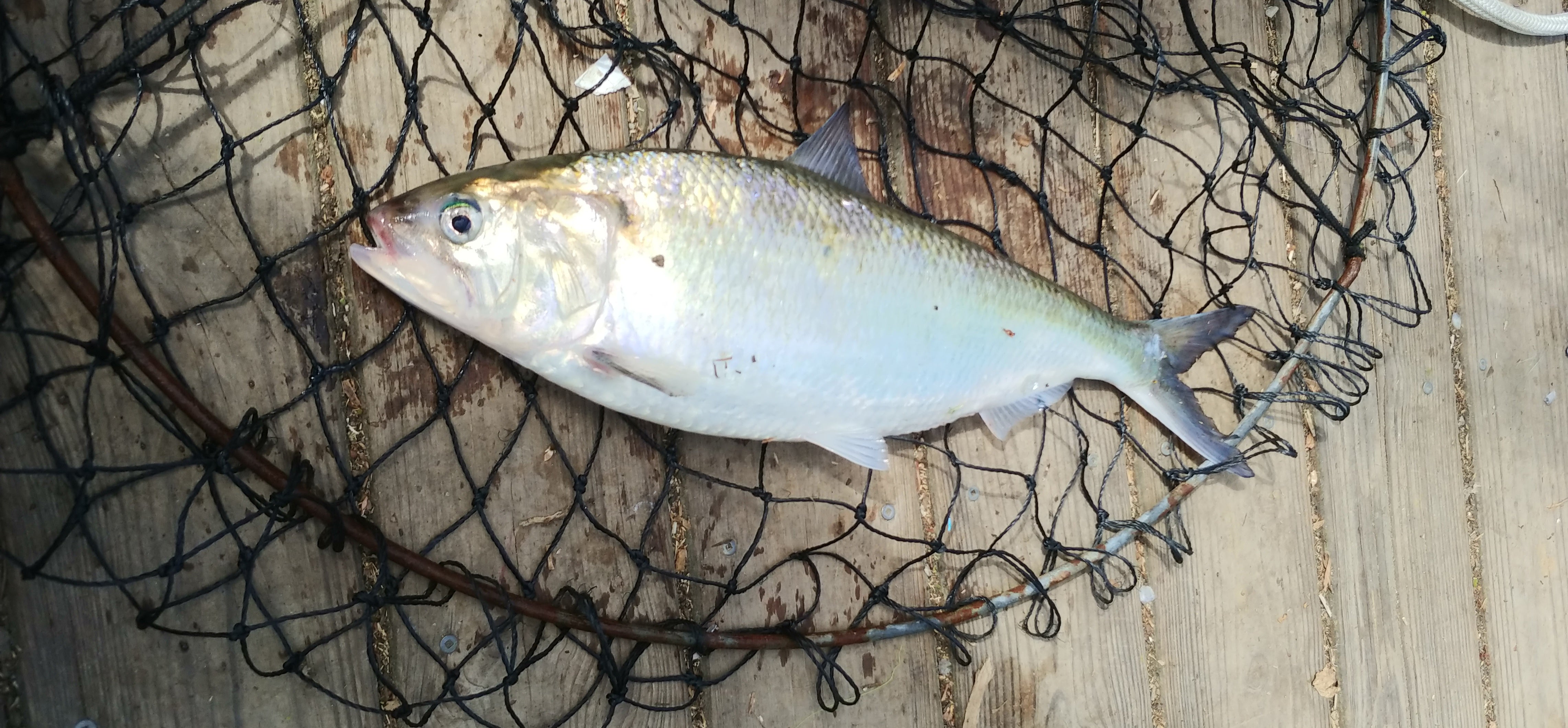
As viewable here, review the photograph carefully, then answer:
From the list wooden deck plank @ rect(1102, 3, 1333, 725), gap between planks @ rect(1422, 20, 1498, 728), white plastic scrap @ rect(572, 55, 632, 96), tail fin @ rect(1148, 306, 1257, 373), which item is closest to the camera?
white plastic scrap @ rect(572, 55, 632, 96)

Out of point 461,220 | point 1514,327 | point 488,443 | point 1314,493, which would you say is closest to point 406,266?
point 461,220

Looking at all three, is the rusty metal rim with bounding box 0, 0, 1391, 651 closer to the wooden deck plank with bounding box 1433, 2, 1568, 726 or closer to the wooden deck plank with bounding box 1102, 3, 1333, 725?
the wooden deck plank with bounding box 1102, 3, 1333, 725

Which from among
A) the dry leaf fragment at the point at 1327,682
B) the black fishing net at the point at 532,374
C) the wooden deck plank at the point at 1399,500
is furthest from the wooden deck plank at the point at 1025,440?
the wooden deck plank at the point at 1399,500

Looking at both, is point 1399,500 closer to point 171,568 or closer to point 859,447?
point 859,447

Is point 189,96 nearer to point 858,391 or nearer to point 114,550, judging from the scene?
point 114,550

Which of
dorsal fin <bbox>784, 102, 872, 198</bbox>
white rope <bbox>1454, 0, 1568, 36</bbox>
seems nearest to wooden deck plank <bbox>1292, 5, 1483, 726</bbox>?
white rope <bbox>1454, 0, 1568, 36</bbox>

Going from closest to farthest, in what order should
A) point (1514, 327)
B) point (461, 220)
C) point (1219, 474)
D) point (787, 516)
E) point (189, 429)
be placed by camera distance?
point (461, 220) < point (189, 429) < point (787, 516) < point (1219, 474) < point (1514, 327)
